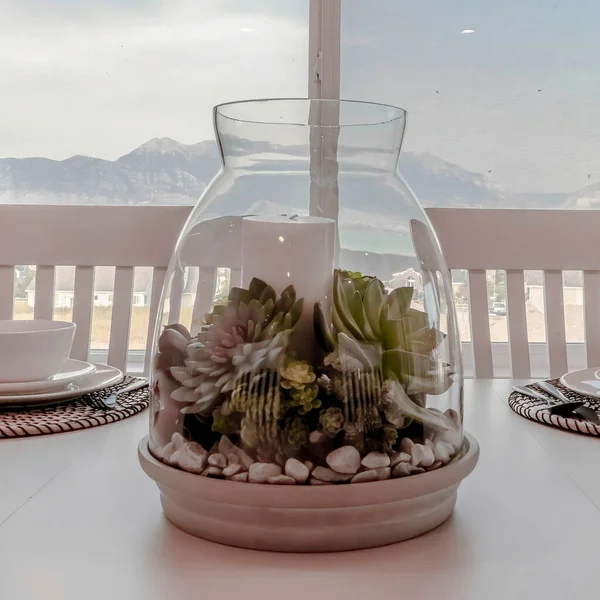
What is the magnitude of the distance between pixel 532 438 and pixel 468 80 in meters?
1.48

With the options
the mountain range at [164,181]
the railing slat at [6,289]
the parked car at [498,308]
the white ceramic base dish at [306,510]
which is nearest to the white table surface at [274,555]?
the white ceramic base dish at [306,510]

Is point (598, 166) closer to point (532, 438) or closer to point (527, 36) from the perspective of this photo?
point (527, 36)

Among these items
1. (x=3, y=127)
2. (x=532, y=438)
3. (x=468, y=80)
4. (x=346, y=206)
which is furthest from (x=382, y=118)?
(x=3, y=127)

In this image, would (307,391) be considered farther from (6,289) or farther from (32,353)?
(6,289)

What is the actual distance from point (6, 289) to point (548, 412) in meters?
1.03

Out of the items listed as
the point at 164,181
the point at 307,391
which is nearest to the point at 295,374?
the point at 307,391

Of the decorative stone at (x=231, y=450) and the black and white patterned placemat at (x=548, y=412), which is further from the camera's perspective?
the black and white patterned placemat at (x=548, y=412)

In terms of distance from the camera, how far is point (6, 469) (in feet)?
2.17

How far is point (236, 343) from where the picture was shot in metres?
0.48

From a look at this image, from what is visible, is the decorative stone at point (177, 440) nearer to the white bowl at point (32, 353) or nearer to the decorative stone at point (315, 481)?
the decorative stone at point (315, 481)

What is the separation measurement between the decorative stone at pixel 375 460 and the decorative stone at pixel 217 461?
0.28ft

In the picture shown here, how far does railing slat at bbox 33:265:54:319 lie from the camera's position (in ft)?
4.59

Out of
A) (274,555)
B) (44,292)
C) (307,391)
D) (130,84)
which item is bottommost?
(274,555)

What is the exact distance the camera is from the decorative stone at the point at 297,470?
0.46 meters
